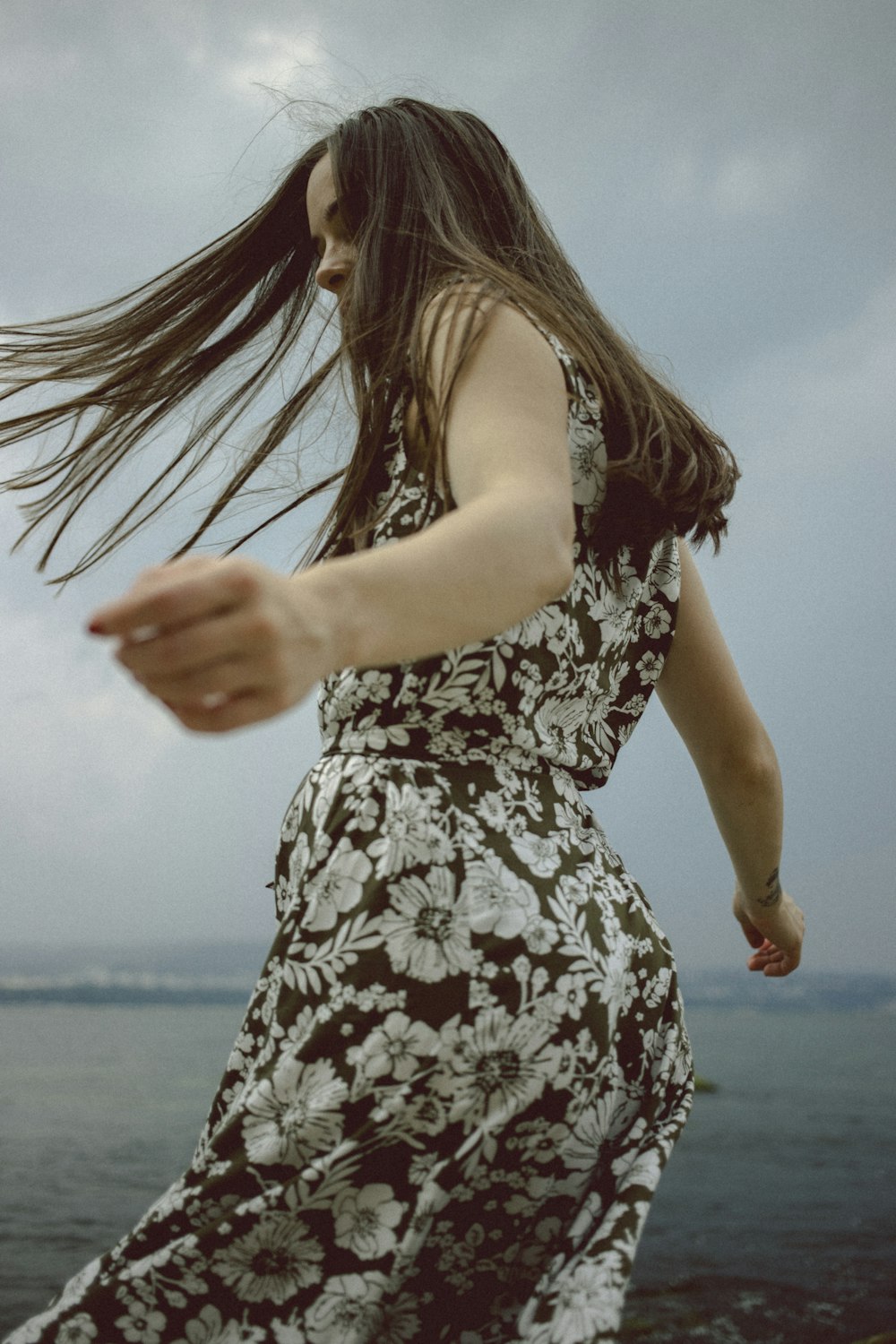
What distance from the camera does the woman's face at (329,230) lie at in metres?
1.55

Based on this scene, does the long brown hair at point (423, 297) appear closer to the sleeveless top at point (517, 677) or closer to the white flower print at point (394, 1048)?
the sleeveless top at point (517, 677)

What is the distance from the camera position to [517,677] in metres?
1.23

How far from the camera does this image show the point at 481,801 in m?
1.19

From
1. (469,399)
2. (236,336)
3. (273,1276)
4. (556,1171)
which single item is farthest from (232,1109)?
(236,336)

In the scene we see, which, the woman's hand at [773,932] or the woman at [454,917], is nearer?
the woman at [454,917]

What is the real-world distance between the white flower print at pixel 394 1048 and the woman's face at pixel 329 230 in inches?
40.5

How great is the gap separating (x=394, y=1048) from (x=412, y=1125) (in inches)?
3.0

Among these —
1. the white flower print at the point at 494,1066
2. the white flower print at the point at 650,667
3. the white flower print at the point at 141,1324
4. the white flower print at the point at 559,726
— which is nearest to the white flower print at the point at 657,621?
the white flower print at the point at 650,667

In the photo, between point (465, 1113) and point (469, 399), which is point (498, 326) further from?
point (465, 1113)

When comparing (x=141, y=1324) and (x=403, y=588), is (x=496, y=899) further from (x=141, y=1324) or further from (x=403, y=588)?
(x=141, y=1324)

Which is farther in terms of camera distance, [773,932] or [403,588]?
[773,932]

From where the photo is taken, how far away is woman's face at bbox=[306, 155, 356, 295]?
1.55 m

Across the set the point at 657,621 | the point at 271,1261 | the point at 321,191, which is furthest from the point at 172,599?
the point at 321,191

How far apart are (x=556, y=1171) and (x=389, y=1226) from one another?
186 millimetres
